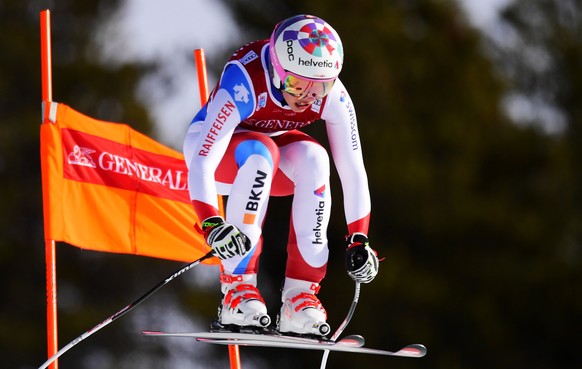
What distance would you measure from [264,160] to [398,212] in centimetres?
1394

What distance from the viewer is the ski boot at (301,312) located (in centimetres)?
610

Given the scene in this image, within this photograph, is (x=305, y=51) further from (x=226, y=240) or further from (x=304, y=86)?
(x=226, y=240)

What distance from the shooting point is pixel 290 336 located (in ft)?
20.0

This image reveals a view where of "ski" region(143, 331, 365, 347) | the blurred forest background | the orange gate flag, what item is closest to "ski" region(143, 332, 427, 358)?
"ski" region(143, 331, 365, 347)

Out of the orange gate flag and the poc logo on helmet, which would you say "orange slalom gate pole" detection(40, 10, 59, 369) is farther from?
the poc logo on helmet

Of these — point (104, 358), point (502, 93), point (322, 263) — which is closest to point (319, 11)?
point (502, 93)

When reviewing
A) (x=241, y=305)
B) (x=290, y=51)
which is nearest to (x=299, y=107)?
(x=290, y=51)

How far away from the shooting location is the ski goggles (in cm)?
589

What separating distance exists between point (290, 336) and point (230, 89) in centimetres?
121

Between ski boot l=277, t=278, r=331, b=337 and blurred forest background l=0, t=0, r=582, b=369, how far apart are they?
11.8 m

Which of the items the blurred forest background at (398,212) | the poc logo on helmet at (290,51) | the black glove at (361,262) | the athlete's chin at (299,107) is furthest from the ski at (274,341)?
the blurred forest background at (398,212)

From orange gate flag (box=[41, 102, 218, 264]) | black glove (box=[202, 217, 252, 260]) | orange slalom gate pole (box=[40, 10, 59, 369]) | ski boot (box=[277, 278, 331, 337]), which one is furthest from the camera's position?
orange gate flag (box=[41, 102, 218, 264])

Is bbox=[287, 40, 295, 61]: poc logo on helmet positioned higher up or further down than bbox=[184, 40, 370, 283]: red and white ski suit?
higher up

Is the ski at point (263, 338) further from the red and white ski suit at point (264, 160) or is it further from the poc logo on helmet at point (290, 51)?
the poc logo on helmet at point (290, 51)
